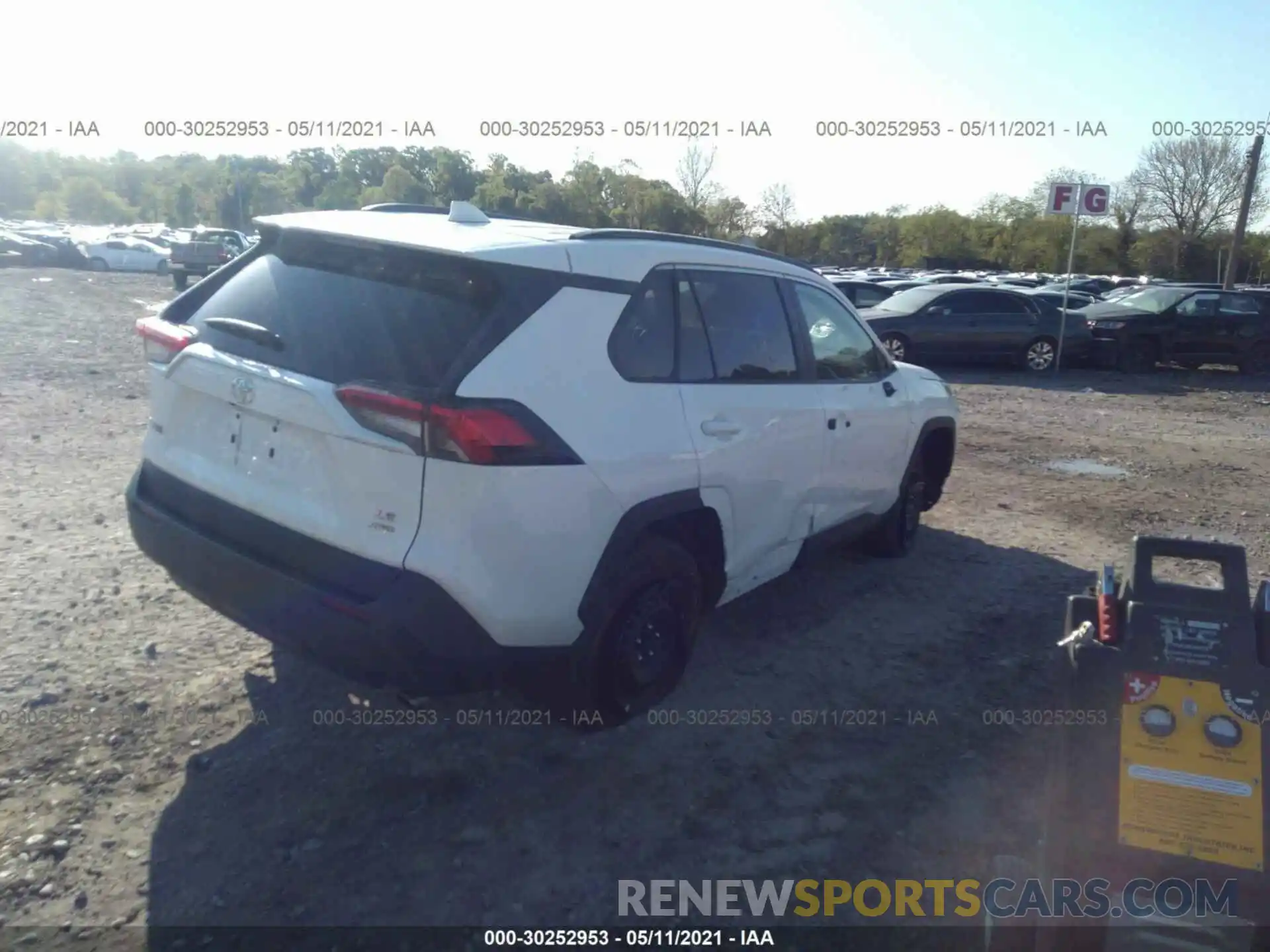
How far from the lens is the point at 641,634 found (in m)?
3.82

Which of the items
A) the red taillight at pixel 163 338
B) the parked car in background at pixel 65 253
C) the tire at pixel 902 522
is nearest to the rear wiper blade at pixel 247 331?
the red taillight at pixel 163 338

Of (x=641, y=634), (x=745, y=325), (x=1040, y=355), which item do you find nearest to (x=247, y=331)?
(x=641, y=634)

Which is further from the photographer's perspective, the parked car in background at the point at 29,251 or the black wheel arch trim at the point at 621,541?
the parked car in background at the point at 29,251

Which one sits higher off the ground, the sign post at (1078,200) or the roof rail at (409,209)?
the sign post at (1078,200)

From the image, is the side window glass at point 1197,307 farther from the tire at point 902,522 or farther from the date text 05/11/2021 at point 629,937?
the date text 05/11/2021 at point 629,937

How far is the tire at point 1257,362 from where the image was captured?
18.4 meters

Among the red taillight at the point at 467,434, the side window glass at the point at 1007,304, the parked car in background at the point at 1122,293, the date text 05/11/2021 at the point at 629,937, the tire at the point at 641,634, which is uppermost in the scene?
the parked car in background at the point at 1122,293

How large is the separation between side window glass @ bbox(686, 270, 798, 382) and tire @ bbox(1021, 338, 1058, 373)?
14.4 m

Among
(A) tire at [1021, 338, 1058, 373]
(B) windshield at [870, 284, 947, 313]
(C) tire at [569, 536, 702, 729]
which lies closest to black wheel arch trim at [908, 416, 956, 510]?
(C) tire at [569, 536, 702, 729]

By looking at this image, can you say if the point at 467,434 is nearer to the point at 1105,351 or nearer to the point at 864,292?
the point at 1105,351

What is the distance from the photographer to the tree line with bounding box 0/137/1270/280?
35188 mm

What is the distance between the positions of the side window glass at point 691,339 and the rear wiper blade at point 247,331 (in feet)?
4.85

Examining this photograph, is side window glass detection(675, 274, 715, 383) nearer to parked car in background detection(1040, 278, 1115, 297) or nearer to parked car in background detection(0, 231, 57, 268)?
parked car in background detection(1040, 278, 1115, 297)

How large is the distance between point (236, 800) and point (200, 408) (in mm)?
1383
